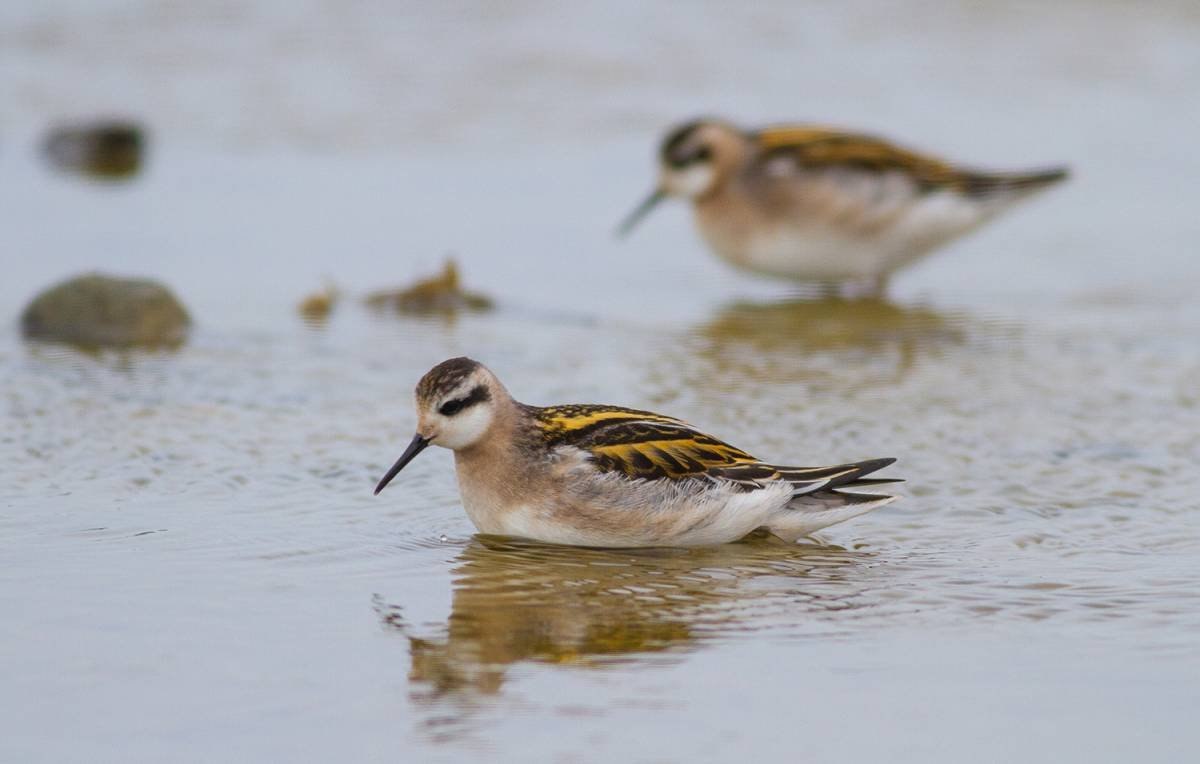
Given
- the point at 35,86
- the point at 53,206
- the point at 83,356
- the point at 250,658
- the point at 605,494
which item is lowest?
the point at 250,658

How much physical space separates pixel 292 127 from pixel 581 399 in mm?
8411

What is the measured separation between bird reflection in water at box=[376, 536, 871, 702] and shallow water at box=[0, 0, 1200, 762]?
3 centimetres

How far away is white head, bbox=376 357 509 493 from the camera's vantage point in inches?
321

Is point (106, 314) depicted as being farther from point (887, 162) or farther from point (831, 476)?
point (887, 162)

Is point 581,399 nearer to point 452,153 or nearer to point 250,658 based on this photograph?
point 250,658

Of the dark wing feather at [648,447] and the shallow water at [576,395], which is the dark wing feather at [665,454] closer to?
the dark wing feather at [648,447]

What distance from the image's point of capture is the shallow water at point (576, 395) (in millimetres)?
6066

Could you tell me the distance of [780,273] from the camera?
14664mm

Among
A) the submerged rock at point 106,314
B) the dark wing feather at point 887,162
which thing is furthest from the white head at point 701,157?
the submerged rock at point 106,314

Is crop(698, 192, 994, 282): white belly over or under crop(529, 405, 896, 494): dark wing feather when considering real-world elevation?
over

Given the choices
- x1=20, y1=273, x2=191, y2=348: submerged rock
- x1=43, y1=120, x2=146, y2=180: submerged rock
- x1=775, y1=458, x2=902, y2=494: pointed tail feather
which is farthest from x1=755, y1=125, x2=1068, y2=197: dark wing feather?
x1=775, y1=458, x2=902, y2=494: pointed tail feather

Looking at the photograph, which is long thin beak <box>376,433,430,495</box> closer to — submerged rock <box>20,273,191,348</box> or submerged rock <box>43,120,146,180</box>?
submerged rock <box>20,273,191,348</box>

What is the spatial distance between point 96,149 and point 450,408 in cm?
1005

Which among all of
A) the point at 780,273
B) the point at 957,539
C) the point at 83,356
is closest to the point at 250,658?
the point at 957,539
